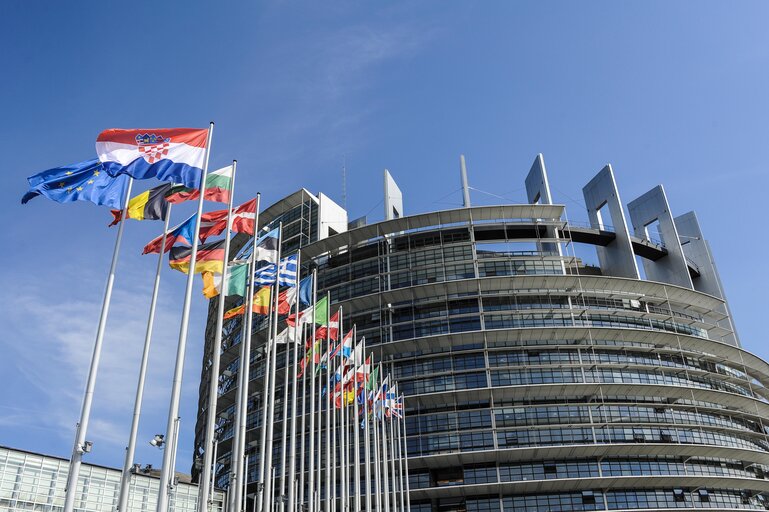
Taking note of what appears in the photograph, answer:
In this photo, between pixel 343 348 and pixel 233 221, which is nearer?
pixel 233 221

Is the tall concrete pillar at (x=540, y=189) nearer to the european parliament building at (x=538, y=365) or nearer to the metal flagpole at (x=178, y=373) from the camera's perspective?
the european parliament building at (x=538, y=365)

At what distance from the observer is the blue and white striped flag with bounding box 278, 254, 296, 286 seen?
34781 mm

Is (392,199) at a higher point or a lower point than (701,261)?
higher

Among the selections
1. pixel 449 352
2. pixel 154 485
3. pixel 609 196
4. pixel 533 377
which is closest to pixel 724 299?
pixel 609 196

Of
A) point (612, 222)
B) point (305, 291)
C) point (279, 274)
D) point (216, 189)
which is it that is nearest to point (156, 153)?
point (216, 189)

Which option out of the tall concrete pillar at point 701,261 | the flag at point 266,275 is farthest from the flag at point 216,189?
the tall concrete pillar at point 701,261

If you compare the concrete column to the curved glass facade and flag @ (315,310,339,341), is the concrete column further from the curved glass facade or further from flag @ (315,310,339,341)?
flag @ (315,310,339,341)

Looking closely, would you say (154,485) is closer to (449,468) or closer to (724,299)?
(449,468)

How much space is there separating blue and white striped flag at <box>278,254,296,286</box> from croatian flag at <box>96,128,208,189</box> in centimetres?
967

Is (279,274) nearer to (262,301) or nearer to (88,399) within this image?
(262,301)

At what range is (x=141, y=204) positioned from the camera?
27016 millimetres

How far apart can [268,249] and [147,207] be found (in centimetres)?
727

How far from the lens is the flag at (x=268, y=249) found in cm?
3259

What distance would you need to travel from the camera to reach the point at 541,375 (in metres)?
71.1
